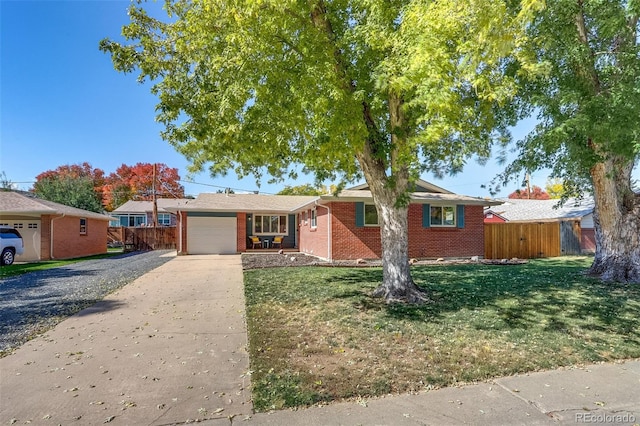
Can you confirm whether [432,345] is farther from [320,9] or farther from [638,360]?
[320,9]

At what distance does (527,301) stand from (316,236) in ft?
36.2

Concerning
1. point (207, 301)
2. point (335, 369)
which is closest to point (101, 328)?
point (207, 301)

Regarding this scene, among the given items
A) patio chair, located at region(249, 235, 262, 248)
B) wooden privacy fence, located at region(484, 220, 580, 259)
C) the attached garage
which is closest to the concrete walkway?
wooden privacy fence, located at region(484, 220, 580, 259)

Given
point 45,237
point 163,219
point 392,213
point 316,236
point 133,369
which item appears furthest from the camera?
point 163,219

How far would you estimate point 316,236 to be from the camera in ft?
56.1

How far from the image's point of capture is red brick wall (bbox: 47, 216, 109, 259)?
61.0ft

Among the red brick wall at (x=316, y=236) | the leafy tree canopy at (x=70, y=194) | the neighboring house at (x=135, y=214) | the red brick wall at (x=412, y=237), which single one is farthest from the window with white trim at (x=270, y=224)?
the neighboring house at (x=135, y=214)

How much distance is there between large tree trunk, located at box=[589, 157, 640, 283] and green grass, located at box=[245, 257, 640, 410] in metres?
1.03

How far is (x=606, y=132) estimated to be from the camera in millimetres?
5922

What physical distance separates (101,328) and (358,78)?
19.5 ft

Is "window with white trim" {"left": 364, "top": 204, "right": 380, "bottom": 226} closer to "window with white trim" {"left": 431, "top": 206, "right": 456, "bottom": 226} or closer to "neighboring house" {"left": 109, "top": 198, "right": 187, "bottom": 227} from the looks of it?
"window with white trim" {"left": 431, "top": 206, "right": 456, "bottom": 226}

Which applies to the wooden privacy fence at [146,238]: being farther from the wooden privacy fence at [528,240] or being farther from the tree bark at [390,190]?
the tree bark at [390,190]

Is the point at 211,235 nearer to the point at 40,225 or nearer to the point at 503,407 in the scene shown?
the point at 40,225

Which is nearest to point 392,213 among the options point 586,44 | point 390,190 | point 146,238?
point 390,190
